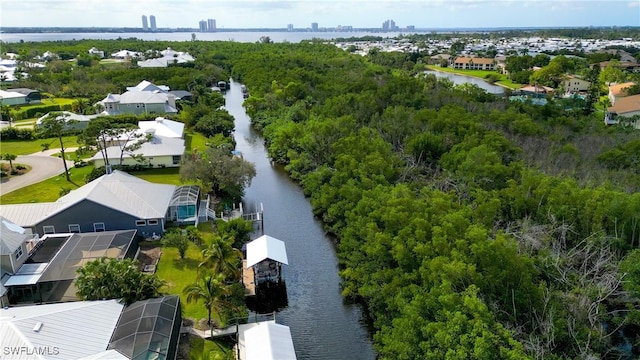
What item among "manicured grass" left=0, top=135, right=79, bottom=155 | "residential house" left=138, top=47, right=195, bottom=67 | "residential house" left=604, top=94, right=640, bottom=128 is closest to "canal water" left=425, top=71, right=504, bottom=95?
"residential house" left=604, top=94, right=640, bottom=128

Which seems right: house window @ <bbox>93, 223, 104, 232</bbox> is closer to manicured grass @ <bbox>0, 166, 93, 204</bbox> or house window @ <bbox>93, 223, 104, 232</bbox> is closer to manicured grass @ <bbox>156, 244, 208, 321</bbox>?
manicured grass @ <bbox>156, 244, 208, 321</bbox>

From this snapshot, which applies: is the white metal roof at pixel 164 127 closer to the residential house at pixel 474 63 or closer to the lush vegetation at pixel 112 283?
the lush vegetation at pixel 112 283

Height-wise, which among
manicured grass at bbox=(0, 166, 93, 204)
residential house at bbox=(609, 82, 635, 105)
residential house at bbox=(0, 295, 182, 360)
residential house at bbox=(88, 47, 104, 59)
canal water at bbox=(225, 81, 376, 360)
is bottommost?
canal water at bbox=(225, 81, 376, 360)

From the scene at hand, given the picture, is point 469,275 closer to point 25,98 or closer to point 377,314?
point 377,314

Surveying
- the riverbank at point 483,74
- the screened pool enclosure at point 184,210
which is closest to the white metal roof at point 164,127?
the screened pool enclosure at point 184,210

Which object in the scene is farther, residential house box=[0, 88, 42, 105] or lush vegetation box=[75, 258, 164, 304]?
residential house box=[0, 88, 42, 105]

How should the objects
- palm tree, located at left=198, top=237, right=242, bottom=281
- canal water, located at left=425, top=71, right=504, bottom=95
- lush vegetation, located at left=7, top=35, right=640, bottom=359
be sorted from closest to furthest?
lush vegetation, located at left=7, top=35, right=640, bottom=359
palm tree, located at left=198, top=237, right=242, bottom=281
canal water, located at left=425, top=71, right=504, bottom=95
